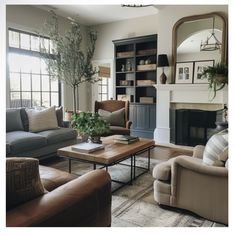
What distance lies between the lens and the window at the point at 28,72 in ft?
17.3

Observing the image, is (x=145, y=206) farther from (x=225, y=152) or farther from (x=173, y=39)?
(x=173, y=39)

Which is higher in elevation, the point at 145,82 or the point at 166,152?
the point at 145,82

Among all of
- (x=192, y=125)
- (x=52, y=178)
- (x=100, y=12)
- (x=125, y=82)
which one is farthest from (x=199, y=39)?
(x=52, y=178)

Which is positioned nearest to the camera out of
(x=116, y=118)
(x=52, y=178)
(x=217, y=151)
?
(x=52, y=178)

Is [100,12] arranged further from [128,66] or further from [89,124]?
[89,124]

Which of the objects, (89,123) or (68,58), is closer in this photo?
(89,123)

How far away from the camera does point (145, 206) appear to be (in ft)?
8.04

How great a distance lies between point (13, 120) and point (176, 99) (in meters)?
3.28

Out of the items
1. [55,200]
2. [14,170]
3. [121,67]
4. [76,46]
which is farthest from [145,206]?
[121,67]

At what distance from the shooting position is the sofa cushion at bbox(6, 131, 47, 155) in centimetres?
325

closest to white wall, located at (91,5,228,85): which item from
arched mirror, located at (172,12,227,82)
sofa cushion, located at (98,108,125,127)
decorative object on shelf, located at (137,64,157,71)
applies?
arched mirror, located at (172,12,227,82)

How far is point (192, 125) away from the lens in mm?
5195

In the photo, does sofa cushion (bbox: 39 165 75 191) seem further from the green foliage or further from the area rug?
the green foliage

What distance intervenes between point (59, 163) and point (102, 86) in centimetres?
378
